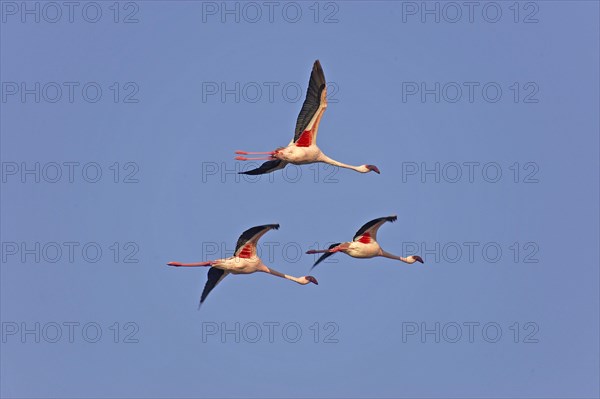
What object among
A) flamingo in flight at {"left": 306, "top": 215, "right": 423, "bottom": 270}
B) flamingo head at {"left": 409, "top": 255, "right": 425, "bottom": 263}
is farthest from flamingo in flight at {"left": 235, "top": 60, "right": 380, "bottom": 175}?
flamingo head at {"left": 409, "top": 255, "right": 425, "bottom": 263}

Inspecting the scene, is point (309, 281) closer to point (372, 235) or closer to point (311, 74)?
point (372, 235)

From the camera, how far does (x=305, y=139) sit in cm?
6425

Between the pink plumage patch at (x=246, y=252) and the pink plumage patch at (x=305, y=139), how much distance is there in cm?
345

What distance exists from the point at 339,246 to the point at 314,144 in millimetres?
3789

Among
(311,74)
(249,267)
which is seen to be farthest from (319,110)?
(249,267)

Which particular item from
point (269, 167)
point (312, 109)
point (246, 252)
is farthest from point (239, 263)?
point (312, 109)

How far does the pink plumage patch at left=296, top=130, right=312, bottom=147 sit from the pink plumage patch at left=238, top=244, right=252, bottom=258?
3.45m

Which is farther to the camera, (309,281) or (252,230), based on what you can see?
(309,281)

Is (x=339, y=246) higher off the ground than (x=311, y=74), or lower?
lower

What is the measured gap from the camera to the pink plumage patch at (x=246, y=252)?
215 feet

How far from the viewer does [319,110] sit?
209 feet

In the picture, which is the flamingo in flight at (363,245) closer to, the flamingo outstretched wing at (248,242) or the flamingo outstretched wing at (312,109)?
the flamingo outstretched wing at (248,242)

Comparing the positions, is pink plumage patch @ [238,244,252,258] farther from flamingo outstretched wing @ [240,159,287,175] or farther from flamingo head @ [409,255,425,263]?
flamingo head @ [409,255,425,263]

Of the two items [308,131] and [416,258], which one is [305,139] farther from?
[416,258]
